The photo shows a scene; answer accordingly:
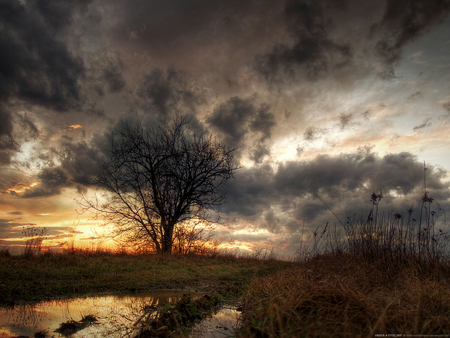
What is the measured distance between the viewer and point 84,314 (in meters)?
3.57

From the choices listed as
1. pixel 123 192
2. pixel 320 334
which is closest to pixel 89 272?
pixel 320 334

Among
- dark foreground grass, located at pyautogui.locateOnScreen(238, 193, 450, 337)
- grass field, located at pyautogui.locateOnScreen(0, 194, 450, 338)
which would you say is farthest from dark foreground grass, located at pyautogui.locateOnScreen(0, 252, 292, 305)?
dark foreground grass, located at pyautogui.locateOnScreen(238, 193, 450, 337)

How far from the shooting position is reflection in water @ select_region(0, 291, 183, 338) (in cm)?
293

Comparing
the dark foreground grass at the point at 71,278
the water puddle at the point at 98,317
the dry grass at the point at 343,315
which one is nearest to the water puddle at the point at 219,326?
the water puddle at the point at 98,317

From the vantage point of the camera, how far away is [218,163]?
15539mm

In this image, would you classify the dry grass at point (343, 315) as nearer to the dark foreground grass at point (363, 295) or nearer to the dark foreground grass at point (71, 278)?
the dark foreground grass at point (363, 295)

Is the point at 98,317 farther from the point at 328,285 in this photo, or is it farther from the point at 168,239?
the point at 168,239

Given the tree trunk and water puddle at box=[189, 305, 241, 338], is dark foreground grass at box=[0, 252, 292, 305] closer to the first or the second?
water puddle at box=[189, 305, 241, 338]

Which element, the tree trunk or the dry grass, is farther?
the tree trunk

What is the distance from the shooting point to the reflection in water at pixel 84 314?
2926mm

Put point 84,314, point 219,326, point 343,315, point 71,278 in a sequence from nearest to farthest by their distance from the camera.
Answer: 1. point 343,315
2. point 219,326
3. point 84,314
4. point 71,278

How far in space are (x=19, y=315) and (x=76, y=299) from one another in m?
1.09

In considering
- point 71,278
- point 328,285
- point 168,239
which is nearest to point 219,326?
point 328,285

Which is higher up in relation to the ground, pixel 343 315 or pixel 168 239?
pixel 343 315
